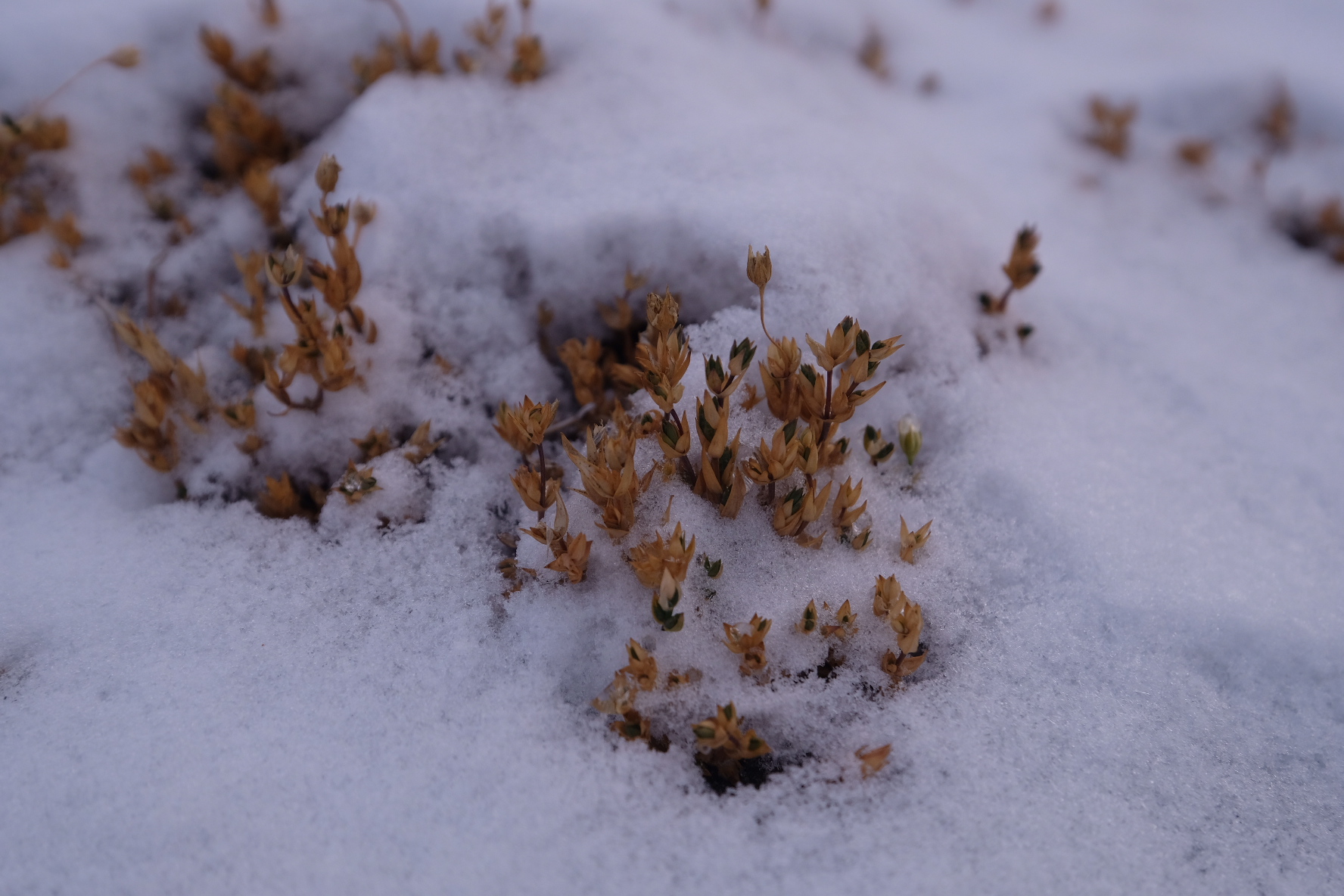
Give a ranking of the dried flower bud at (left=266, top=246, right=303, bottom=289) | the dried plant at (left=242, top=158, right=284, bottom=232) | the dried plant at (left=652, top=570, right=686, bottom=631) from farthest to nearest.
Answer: the dried plant at (left=242, top=158, right=284, bottom=232) → the dried flower bud at (left=266, top=246, right=303, bottom=289) → the dried plant at (left=652, top=570, right=686, bottom=631)

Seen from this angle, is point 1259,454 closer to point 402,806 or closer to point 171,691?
point 402,806

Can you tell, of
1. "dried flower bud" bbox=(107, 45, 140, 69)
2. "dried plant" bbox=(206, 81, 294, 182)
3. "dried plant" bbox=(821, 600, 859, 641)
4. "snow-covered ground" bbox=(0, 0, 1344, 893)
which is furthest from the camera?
"dried plant" bbox=(206, 81, 294, 182)

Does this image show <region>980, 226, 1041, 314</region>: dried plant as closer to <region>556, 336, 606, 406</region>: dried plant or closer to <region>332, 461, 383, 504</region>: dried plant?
<region>556, 336, 606, 406</region>: dried plant

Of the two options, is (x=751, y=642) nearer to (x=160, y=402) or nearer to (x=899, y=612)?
(x=899, y=612)

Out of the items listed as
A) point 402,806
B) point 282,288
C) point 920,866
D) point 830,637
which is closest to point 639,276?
point 282,288

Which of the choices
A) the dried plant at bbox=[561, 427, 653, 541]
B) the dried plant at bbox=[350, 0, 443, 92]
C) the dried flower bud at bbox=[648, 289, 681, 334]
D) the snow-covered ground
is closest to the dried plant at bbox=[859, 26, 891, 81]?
the snow-covered ground

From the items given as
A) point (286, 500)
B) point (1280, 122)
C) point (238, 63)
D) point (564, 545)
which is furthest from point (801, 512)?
point (1280, 122)

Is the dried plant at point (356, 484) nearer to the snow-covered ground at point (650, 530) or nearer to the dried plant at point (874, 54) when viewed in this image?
the snow-covered ground at point (650, 530)

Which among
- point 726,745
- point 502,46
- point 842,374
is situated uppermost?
point 502,46
